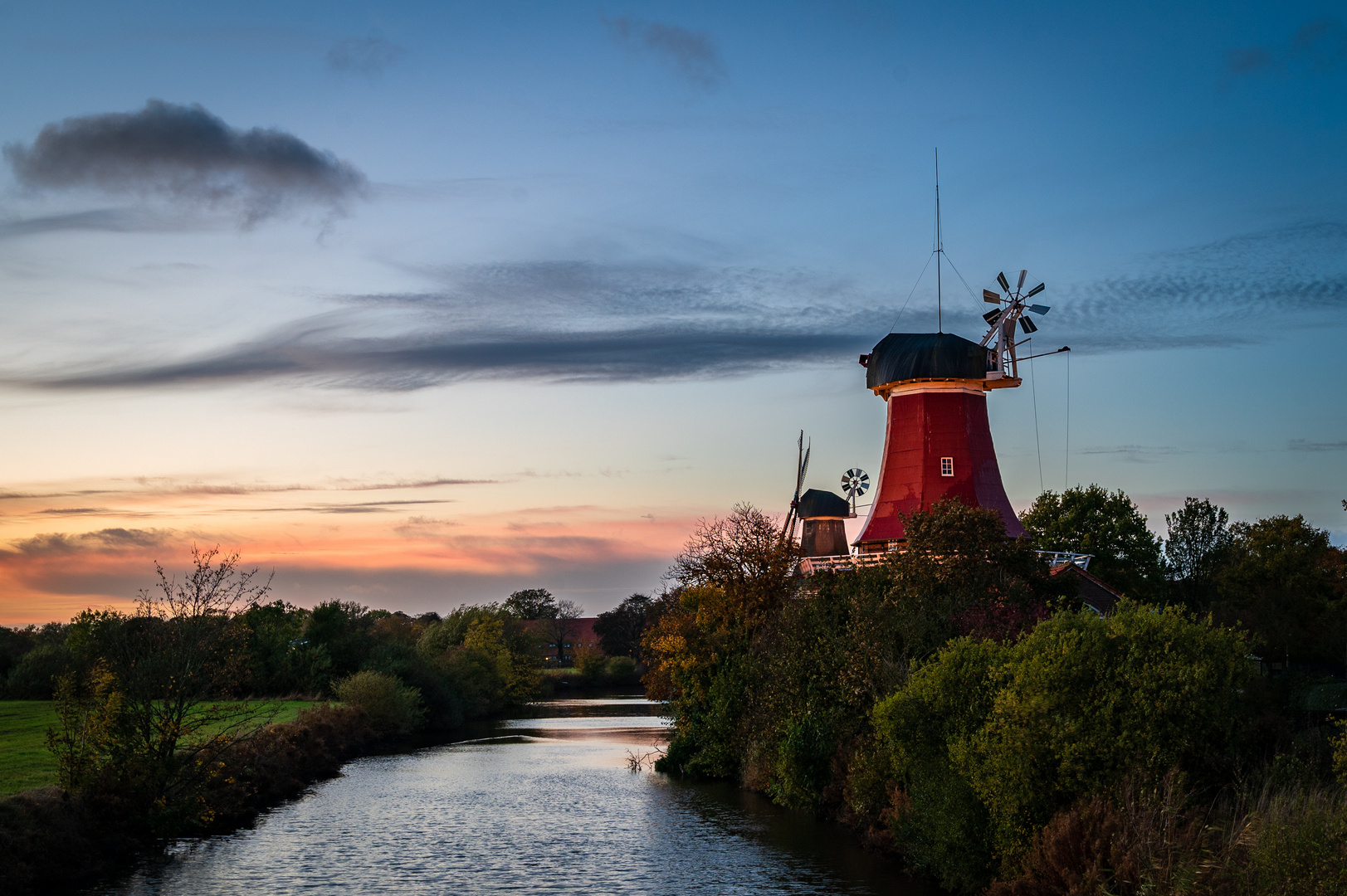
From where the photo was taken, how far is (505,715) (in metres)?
83.3

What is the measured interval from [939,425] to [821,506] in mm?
16439

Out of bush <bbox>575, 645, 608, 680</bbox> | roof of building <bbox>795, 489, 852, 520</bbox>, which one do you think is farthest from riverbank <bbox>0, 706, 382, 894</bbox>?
bush <bbox>575, 645, 608, 680</bbox>

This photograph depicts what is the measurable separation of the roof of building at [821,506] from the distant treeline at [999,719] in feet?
61.8

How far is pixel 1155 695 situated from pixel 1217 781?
205 cm

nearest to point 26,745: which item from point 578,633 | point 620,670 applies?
point 620,670

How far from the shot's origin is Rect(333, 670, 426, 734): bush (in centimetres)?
5825

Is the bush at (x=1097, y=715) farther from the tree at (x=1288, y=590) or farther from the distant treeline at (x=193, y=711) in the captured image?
the tree at (x=1288, y=590)

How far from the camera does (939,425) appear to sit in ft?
154

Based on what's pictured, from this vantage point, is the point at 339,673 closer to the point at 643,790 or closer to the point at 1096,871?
the point at 643,790

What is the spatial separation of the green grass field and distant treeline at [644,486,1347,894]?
52.0ft

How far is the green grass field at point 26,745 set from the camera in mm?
27633

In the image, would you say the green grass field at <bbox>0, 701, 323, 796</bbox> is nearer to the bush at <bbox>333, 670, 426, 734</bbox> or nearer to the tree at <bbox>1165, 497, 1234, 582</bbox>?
the bush at <bbox>333, 670, 426, 734</bbox>

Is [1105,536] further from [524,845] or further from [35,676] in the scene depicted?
[35,676]

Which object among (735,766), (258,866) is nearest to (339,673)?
(735,766)
